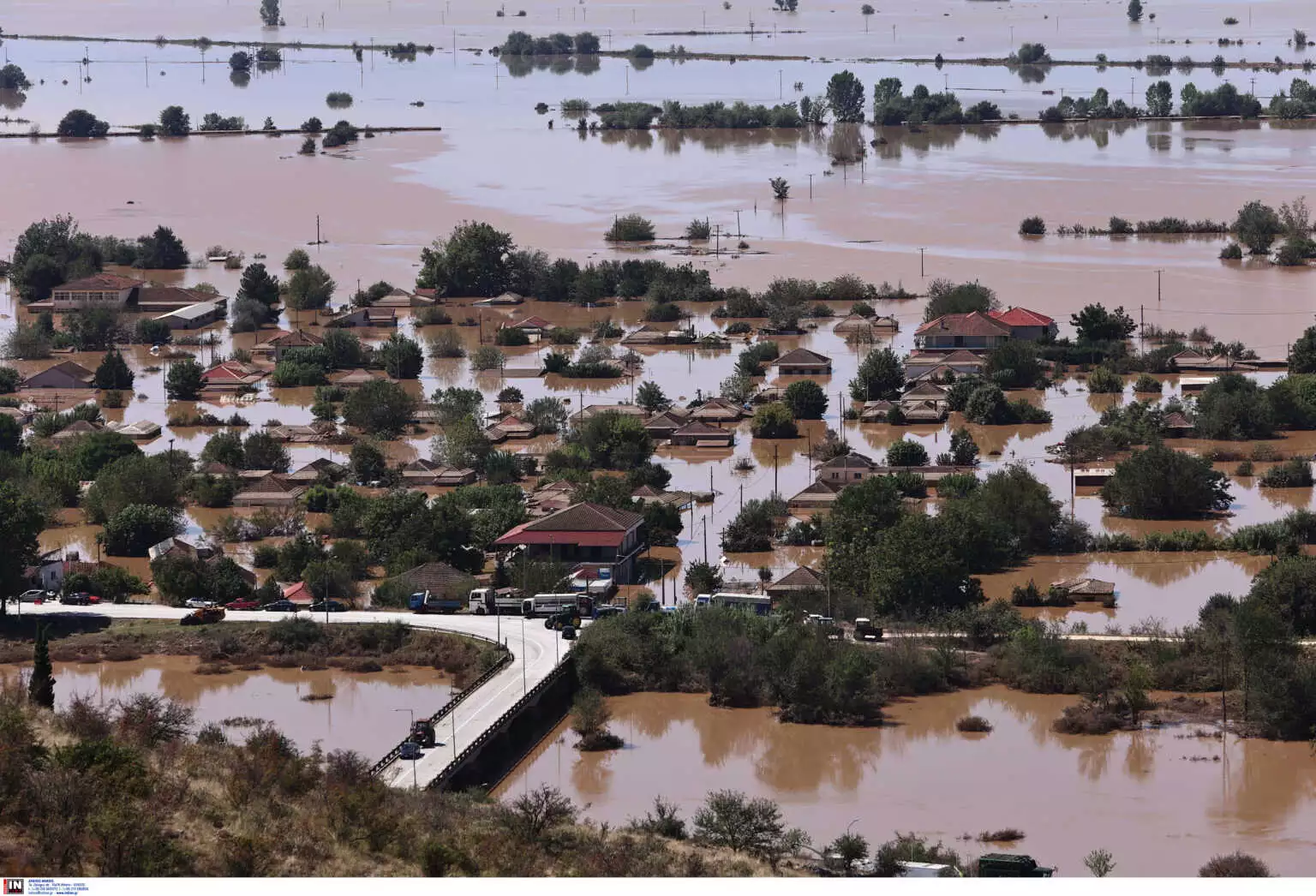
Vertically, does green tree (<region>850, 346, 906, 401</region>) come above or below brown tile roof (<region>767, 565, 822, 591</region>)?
above

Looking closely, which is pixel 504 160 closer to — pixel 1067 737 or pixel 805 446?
pixel 805 446

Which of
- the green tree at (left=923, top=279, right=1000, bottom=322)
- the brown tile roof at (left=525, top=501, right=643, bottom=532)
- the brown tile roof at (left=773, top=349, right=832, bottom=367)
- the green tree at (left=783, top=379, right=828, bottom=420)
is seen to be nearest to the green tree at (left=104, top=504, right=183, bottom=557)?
the brown tile roof at (left=525, top=501, right=643, bottom=532)

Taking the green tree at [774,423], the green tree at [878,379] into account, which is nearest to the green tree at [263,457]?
the green tree at [774,423]

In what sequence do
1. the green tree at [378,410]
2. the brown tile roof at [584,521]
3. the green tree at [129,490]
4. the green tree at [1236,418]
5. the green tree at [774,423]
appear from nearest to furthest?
1. the brown tile roof at [584,521]
2. the green tree at [129,490]
3. the green tree at [1236,418]
4. the green tree at [774,423]
5. the green tree at [378,410]

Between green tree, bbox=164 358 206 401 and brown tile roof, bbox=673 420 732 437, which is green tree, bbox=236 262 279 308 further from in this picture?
brown tile roof, bbox=673 420 732 437

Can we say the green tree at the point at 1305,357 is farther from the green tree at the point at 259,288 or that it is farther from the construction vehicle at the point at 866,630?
the green tree at the point at 259,288
